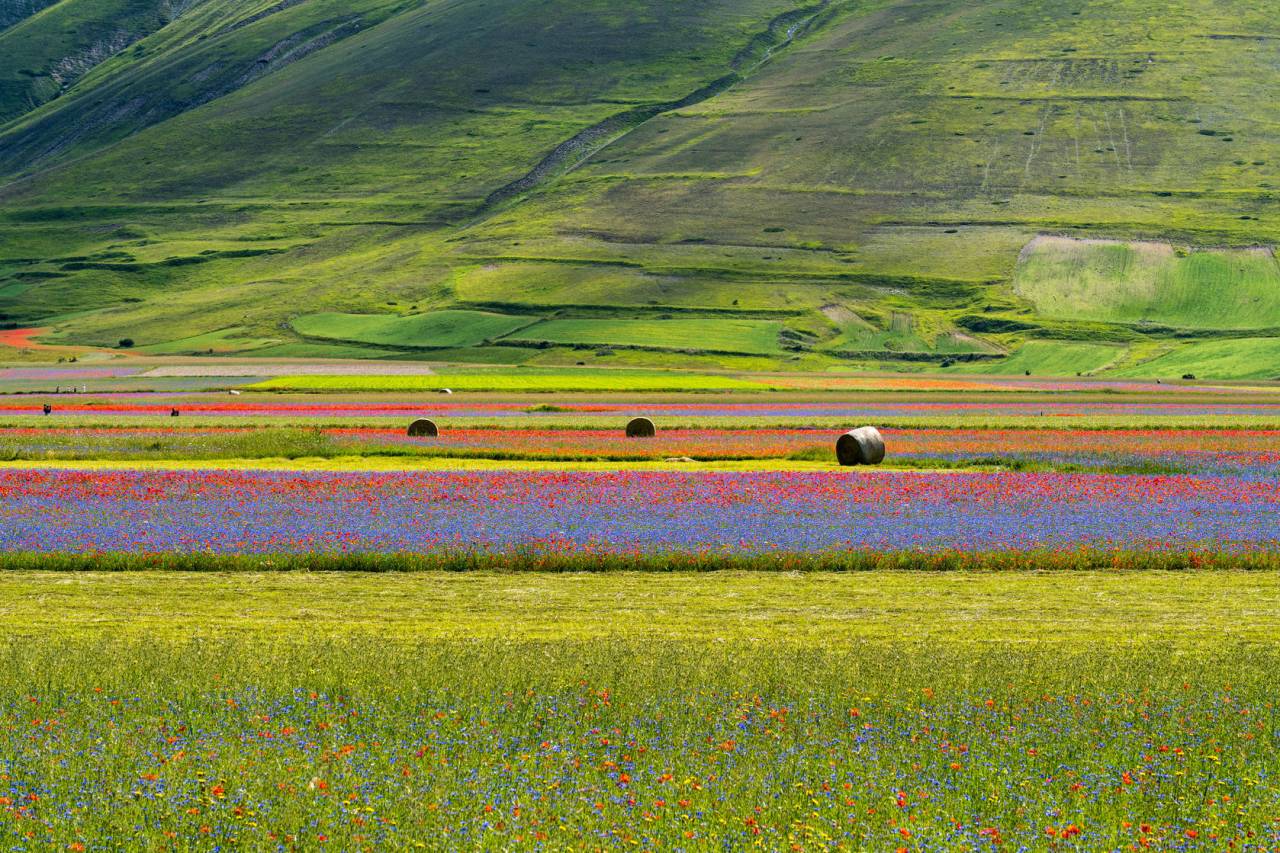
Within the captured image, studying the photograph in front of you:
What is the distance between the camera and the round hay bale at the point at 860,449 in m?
52.5

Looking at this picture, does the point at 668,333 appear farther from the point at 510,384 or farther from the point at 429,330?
the point at 510,384

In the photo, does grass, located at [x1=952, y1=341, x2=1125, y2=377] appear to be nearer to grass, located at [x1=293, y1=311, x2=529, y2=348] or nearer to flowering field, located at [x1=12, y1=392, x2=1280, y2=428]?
flowering field, located at [x1=12, y1=392, x2=1280, y2=428]

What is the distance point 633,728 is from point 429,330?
177852mm

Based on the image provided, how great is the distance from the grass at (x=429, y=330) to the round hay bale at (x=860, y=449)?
131 metres

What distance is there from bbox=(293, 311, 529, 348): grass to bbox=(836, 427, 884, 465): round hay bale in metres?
131

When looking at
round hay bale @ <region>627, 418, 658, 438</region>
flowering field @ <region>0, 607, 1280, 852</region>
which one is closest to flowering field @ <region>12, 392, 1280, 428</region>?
round hay bale @ <region>627, 418, 658, 438</region>

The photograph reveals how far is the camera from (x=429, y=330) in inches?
7456

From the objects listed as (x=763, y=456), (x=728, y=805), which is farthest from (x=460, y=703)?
(x=763, y=456)

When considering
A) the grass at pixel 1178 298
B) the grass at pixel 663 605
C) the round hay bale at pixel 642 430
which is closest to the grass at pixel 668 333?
the grass at pixel 1178 298

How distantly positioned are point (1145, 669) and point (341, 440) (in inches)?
1847

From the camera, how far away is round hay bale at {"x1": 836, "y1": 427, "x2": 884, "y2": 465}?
52.5 meters

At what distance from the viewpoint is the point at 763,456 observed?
56469 millimetres

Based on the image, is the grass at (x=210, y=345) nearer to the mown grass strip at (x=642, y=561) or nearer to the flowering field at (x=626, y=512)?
the flowering field at (x=626, y=512)

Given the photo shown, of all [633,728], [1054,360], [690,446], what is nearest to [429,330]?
[1054,360]
